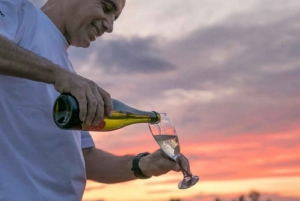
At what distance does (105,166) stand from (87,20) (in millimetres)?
1212

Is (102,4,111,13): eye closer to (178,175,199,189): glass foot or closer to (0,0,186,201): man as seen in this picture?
(0,0,186,201): man

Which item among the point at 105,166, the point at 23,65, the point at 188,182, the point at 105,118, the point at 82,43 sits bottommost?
the point at 23,65

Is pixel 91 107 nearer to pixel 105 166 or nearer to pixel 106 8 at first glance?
pixel 106 8

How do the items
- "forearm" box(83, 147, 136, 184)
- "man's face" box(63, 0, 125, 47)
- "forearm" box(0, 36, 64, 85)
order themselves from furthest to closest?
"forearm" box(83, 147, 136, 184)
"man's face" box(63, 0, 125, 47)
"forearm" box(0, 36, 64, 85)

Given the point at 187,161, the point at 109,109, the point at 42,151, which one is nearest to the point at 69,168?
the point at 42,151

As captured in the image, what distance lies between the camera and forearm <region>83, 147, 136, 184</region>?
4.54 metres

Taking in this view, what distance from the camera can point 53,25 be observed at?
381 cm

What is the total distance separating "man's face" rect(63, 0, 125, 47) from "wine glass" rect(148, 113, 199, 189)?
2.45 ft

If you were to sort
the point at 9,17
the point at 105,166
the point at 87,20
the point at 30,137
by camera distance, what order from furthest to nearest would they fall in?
the point at 105,166, the point at 87,20, the point at 30,137, the point at 9,17

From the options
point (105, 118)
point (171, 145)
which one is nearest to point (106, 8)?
point (105, 118)

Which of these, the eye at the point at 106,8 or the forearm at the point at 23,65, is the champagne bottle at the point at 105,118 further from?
the eye at the point at 106,8

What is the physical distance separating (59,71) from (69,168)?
3.74 feet

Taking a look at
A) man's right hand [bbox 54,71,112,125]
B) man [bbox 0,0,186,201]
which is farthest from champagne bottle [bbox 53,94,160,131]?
man [bbox 0,0,186,201]

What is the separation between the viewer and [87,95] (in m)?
2.44
